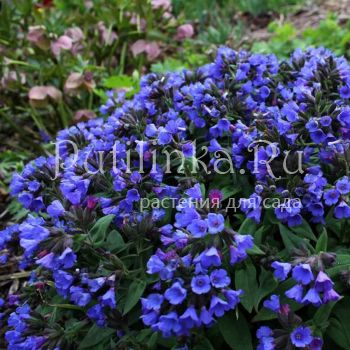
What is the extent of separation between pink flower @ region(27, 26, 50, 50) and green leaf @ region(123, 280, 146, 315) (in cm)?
253

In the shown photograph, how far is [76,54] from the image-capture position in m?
4.27

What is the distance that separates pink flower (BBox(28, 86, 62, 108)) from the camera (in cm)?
392

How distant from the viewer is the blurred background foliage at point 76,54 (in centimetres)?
400

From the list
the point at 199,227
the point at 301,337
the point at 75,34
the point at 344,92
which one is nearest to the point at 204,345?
the point at 301,337

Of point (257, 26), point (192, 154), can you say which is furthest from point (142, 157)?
point (257, 26)

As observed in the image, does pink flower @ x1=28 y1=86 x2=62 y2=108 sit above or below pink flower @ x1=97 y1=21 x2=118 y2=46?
below

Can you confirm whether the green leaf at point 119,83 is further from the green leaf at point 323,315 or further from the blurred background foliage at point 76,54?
the green leaf at point 323,315

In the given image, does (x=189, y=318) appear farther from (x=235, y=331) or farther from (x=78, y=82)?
(x=78, y=82)

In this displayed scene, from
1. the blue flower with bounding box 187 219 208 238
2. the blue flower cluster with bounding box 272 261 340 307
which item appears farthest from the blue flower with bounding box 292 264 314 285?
the blue flower with bounding box 187 219 208 238

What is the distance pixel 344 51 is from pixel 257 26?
6.15 ft

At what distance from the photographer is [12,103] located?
171 inches

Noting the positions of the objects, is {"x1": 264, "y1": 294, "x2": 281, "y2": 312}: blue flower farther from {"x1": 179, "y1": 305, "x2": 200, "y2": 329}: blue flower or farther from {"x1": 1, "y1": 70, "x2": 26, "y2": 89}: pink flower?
{"x1": 1, "y1": 70, "x2": 26, "y2": 89}: pink flower

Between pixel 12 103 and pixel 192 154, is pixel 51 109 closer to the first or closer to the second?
pixel 12 103

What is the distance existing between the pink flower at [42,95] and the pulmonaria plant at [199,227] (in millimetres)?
1384
